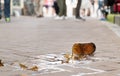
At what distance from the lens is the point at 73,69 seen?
3770mm

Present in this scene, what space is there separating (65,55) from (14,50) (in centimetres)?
92

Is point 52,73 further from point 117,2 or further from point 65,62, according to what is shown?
point 117,2

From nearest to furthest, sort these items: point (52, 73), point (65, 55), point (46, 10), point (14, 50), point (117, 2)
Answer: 1. point (52, 73)
2. point (65, 55)
3. point (14, 50)
4. point (117, 2)
5. point (46, 10)

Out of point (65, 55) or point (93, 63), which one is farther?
point (65, 55)

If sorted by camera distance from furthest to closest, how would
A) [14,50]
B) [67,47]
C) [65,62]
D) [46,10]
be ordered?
[46,10], [67,47], [14,50], [65,62]

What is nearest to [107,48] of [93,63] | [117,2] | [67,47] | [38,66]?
[67,47]

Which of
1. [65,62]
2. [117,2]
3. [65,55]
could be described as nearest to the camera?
[65,62]

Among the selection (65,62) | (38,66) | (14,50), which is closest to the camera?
(38,66)

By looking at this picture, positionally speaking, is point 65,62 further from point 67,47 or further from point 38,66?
point 67,47

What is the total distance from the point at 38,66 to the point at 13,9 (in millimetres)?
27677

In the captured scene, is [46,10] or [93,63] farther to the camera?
[46,10]

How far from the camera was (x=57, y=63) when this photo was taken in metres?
4.16

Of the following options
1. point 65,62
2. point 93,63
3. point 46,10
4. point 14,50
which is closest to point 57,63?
point 65,62

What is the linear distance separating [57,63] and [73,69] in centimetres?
42
